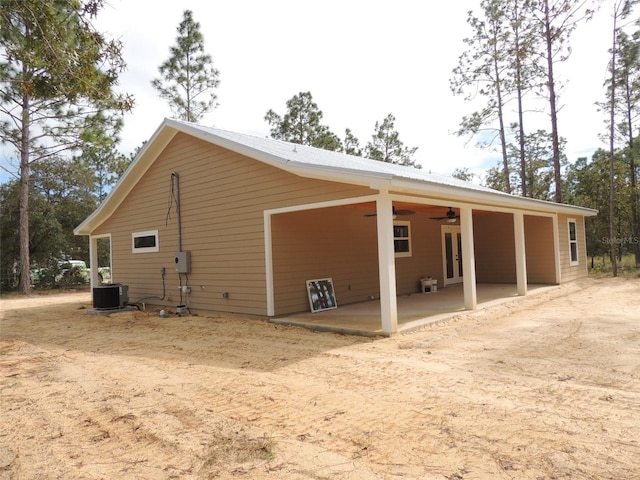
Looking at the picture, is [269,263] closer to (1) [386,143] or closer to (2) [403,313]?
(2) [403,313]

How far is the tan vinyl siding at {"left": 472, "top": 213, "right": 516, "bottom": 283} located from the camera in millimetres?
13711

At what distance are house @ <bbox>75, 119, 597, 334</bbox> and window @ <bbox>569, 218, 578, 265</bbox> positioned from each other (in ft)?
2.43

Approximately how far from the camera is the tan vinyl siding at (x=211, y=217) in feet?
27.0

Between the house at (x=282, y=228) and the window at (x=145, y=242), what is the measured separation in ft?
0.13

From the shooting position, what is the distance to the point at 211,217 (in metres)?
9.45

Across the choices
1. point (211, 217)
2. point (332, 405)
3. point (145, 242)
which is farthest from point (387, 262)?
point (145, 242)

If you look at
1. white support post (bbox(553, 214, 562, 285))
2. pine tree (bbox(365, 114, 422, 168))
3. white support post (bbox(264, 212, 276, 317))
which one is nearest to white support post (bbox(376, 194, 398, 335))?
white support post (bbox(264, 212, 276, 317))

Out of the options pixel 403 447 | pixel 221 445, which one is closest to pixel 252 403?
pixel 221 445

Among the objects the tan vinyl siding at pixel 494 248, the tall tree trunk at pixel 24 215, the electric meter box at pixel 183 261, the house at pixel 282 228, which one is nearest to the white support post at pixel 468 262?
the house at pixel 282 228

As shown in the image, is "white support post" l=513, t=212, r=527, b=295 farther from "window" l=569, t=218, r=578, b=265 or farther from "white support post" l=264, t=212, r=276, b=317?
"white support post" l=264, t=212, r=276, b=317

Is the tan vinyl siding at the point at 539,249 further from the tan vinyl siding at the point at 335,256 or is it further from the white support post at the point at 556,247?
the tan vinyl siding at the point at 335,256

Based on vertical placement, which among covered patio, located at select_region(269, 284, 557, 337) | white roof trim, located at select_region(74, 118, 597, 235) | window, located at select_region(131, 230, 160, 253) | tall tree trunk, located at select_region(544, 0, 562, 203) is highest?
tall tree trunk, located at select_region(544, 0, 562, 203)

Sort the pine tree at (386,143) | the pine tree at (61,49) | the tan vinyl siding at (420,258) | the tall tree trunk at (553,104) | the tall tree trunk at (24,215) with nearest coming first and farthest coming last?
the pine tree at (61,49) → the tan vinyl siding at (420,258) → the tall tree trunk at (553,104) → the tall tree trunk at (24,215) → the pine tree at (386,143)

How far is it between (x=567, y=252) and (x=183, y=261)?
11.9m
